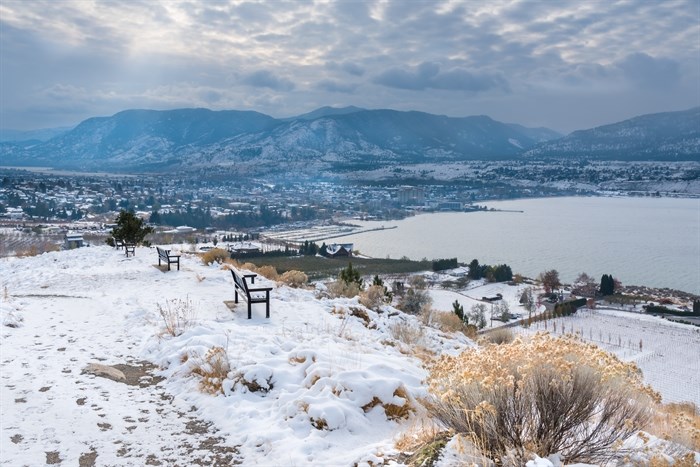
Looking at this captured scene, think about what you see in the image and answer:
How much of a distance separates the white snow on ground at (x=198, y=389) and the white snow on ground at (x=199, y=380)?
0.02 m

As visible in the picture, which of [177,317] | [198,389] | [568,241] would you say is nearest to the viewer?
[198,389]

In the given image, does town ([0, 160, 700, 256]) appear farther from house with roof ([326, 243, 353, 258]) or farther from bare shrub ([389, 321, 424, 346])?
bare shrub ([389, 321, 424, 346])

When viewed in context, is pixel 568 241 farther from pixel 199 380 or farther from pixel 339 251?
pixel 199 380

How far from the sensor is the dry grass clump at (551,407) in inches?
129

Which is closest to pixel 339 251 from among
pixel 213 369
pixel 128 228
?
pixel 128 228

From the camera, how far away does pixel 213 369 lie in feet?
19.0

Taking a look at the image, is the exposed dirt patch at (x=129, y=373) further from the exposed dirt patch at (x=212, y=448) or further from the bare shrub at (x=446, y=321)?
the bare shrub at (x=446, y=321)

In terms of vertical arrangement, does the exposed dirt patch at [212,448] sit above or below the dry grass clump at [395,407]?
below

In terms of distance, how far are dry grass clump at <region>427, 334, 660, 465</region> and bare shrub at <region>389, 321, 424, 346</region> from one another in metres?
5.92

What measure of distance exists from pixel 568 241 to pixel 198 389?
340 ft

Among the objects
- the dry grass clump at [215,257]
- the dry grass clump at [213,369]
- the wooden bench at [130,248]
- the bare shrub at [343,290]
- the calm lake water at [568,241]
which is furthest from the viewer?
the calm lake water at [568,241]

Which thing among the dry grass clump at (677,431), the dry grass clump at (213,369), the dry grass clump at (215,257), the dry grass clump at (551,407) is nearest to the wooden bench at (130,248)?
the dry grass clump at (215,257)

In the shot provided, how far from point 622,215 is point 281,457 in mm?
149859

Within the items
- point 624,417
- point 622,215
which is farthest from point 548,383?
point 622,215
